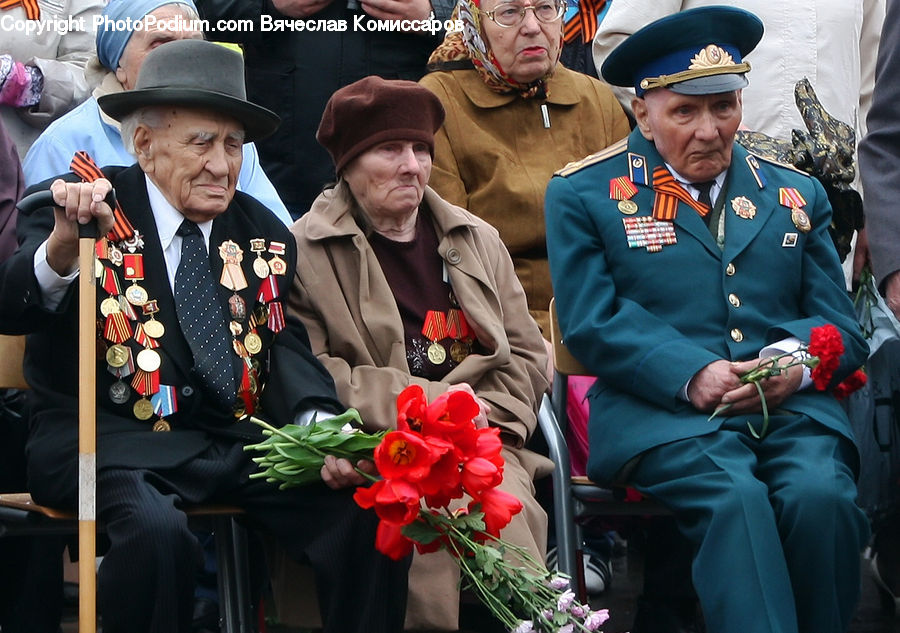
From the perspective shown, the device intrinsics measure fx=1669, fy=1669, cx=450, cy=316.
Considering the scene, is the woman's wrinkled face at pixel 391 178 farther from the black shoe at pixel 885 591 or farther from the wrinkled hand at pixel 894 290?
the black shoe at pixel 885 591

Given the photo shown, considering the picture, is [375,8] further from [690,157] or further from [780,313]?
[780,313]

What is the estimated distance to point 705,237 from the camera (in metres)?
5.36

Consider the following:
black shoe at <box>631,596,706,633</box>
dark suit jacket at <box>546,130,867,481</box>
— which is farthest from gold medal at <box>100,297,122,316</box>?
black shoe at <box>631,596,706,633</box>

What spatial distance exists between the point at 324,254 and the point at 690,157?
1.23 m

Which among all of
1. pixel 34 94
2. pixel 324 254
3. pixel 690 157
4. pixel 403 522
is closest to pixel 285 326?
pixel 324 254

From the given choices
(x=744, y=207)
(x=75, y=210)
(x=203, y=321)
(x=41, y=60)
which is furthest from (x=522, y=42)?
(x=75, y=210)

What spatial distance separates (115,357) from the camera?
4699mm

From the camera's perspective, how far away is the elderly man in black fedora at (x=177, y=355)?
4.44 m

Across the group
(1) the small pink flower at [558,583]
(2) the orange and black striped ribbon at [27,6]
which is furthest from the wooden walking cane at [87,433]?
(2) the orange and black striped ribbon at [27,6]

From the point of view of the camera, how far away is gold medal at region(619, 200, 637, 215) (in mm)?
5387

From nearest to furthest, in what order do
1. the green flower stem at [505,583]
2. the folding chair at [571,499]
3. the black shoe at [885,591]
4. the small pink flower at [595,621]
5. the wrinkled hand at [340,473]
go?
1. the small pink flower at [595,621]
2. the green flower stem at [505,583]
3. the wrinkled hand at [340,473]
4. the folding chair at [571,499]
5. the black shoe at [885,591]

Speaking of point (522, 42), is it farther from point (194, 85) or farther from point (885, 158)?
point (194, 85)

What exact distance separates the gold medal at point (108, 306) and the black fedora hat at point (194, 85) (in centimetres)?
59

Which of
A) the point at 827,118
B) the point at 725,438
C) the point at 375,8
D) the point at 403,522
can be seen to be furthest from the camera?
the point at 375,8
